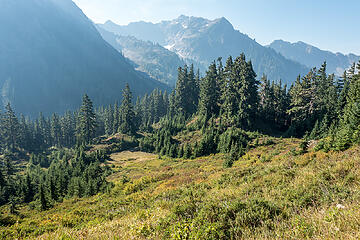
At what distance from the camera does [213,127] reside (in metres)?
45.6

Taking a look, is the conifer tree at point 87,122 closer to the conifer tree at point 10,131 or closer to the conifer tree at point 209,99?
the conifer tree at point 10,131

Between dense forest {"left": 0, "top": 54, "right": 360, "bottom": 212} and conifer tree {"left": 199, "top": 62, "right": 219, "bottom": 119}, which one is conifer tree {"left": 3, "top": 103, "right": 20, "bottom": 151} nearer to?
dense forest {"left": 0, "top": 54, "right": 360, "bottom": 212}

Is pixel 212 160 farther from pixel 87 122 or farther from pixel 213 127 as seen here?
pixel 87 122

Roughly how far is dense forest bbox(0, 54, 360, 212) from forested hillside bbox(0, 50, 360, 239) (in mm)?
254

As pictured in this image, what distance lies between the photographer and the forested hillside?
5508 millimetres

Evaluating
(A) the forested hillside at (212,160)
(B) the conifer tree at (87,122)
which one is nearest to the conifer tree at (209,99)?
(A) the forested hillside at (212,160)

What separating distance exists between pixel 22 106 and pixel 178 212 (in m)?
233

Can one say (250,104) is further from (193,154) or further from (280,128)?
(193,154)

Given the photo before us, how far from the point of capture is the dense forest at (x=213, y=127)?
26703mm

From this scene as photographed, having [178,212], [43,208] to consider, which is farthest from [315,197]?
[43,208]

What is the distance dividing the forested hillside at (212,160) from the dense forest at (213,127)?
0.25 meters

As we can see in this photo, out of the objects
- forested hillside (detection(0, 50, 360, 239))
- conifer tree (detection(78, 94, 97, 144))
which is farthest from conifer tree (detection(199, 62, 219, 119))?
conifer tree (detection(78, 94, 97, 144))

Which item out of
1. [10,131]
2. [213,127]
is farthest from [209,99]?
[10,131]

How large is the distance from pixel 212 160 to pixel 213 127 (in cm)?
1627
